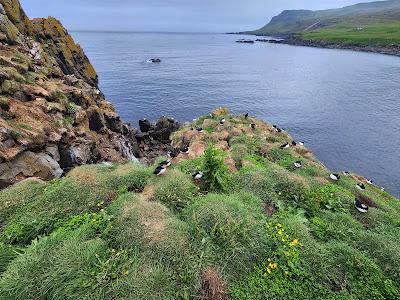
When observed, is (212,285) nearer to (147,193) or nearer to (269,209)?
(147,193)

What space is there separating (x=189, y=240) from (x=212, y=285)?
5.74ft

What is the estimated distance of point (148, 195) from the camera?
1284 centimetres

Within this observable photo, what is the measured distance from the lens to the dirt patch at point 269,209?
13234mm

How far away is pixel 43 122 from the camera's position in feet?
72.7

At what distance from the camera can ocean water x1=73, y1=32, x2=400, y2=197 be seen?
41.4 metres

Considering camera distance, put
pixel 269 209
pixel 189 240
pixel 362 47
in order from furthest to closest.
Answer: pixel 362 47, pixel 269 209, pixel 189 240

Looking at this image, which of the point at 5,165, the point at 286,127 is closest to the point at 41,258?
the point at 5,165

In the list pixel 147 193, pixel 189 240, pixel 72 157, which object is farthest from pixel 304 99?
pixel 189 240

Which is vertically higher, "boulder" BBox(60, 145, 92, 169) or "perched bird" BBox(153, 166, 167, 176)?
"perched bird" BBox(153, 166, 167, 176)

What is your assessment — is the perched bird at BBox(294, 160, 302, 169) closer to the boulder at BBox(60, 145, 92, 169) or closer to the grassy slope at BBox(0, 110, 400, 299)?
the grassy slope at BBox(0, 110, 400, 299)

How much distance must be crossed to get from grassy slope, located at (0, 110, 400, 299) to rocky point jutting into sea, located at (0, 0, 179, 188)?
5.36 metres

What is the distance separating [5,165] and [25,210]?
7.06 meters

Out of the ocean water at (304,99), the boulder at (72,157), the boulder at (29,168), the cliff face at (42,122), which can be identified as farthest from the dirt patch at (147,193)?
the ocean water at (304,99)

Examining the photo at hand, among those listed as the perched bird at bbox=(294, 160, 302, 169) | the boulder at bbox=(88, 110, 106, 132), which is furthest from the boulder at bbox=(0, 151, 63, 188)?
the perched bird at bbox=(294, 160, 302, 169)
